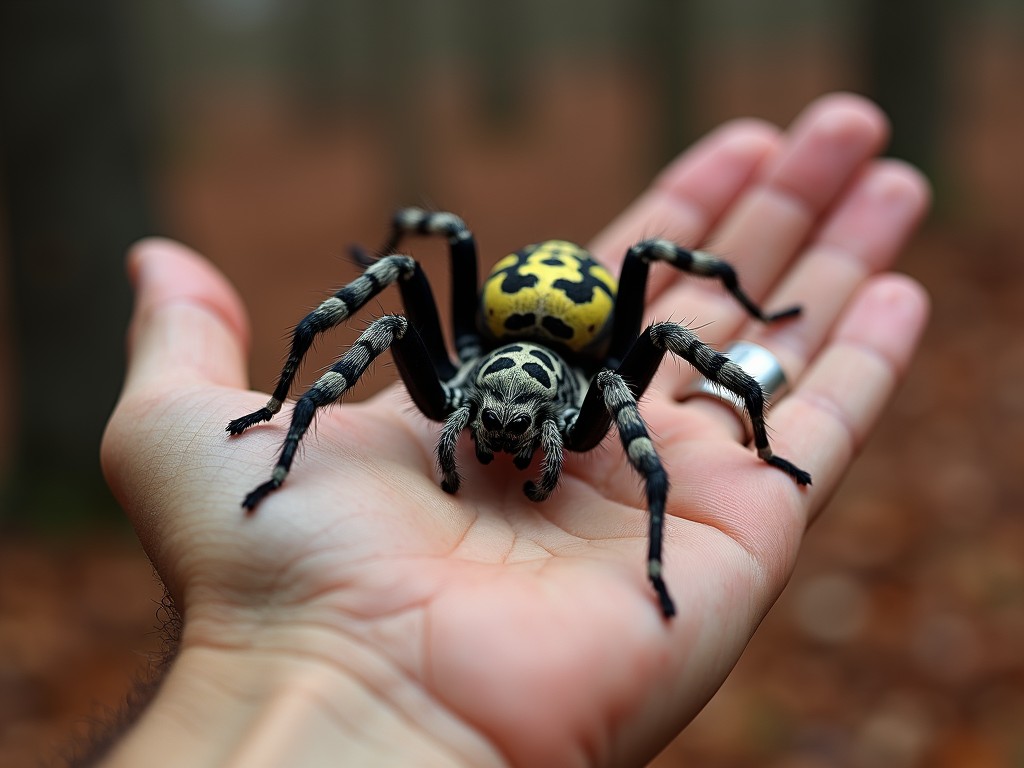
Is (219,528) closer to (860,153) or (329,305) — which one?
(329,305)

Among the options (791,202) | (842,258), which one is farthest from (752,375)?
(791,202)

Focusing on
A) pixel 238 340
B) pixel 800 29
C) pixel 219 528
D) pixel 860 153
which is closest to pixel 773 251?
pixel 860 153

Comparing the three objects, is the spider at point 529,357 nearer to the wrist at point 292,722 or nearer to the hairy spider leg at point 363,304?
the hairy spider leg at point 363,304

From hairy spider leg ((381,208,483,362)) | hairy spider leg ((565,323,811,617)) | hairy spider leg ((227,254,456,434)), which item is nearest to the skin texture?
hairy spider leg ((227,254,456,434))

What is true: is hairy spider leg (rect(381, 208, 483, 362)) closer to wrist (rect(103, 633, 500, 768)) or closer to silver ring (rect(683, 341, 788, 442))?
silver ring (rect(683, 341, 788, 442))

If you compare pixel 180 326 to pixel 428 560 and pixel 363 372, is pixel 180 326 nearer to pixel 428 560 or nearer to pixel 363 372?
pixel 363 372

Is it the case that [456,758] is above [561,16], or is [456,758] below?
above

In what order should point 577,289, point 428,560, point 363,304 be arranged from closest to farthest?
point 428,560 → point 363,304 → point 577,289
